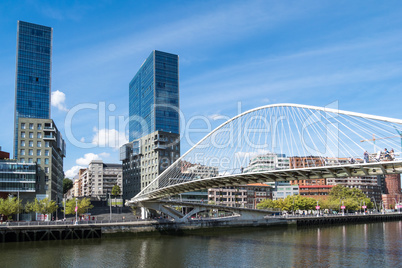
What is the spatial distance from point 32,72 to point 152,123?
48.3m

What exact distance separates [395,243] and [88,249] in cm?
4390

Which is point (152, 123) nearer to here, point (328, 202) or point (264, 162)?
point (264, 162)

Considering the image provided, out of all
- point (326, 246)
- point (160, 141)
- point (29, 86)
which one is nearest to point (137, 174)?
point (160, 141)

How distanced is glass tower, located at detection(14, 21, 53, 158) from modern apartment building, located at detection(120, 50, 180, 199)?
35.9m

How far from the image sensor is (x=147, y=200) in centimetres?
8019

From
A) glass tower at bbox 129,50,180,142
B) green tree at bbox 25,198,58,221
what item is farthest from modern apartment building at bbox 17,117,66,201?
glass tower at bbox 129,50,180,142

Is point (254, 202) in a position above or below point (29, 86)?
below

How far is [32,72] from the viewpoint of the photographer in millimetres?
151750

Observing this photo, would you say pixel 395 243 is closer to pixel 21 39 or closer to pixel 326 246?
pixel 326 246

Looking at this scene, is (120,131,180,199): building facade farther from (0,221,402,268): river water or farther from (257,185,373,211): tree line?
(0,221,402,268): river water

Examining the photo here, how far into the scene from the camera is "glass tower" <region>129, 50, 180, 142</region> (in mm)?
153125

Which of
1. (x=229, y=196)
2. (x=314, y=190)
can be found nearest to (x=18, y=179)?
(x=229, y=196)

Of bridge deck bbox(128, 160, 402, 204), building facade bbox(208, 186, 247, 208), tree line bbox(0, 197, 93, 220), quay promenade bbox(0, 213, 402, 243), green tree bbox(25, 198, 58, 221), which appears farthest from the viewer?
building facade bbox(208, 186, 247, 208)

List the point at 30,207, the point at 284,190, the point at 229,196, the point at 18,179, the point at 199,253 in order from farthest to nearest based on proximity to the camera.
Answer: the point at 284,190 < the point at 229,196 < the point at 18,179 < the point at 30,207 < the point at 199,253
